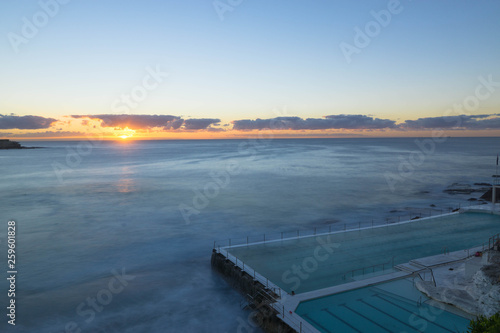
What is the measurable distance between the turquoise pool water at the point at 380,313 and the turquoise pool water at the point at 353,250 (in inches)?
67.5

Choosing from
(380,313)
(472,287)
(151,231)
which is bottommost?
(151,231)

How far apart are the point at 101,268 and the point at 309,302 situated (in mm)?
14251

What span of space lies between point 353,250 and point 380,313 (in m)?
7.57

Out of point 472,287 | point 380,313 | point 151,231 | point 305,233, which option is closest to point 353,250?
point 472,287

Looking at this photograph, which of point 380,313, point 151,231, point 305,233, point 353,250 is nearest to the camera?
point 380,313

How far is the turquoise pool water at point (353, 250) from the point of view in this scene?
16.8m

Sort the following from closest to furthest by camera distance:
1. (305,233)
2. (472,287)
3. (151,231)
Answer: (472,287) → (305,233) → (151,231)

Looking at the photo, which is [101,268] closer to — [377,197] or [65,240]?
[65,240]

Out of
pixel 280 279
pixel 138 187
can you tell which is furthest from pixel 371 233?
pixel 138 187

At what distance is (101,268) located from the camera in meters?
21.7

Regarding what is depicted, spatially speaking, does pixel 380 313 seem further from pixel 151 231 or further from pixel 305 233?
pixel 151 231

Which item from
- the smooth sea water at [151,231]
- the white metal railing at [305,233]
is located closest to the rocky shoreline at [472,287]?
the smooth sea water at [151,231]

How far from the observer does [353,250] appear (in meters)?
20.4

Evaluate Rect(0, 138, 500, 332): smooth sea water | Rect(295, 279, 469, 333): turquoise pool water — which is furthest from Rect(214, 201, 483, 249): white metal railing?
Rect(295, 279, 469, 333): turquoise pool water
